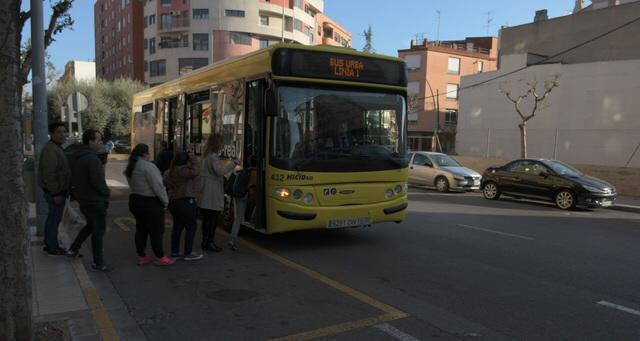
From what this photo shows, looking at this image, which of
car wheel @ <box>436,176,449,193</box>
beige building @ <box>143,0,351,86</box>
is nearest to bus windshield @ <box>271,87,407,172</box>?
car wheel @ <box>436,176,449,193</box>

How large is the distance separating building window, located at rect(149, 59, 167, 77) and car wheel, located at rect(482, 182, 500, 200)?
5526 cm

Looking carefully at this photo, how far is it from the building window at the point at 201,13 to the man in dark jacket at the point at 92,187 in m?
60.1

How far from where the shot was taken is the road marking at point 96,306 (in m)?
4.32

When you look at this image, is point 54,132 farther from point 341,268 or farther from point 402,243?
point 402,243

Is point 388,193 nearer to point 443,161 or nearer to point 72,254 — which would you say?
point 72,254

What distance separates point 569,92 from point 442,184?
15.2 metres

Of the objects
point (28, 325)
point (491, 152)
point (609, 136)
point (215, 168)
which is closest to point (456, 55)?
point (491, 152)

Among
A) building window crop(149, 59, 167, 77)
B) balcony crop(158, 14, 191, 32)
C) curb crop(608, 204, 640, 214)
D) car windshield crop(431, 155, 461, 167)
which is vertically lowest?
curb crop(608, 204, 640, 214)

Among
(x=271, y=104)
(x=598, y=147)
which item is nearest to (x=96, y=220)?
(x=271, y=104)

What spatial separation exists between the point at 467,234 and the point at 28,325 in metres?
7.64

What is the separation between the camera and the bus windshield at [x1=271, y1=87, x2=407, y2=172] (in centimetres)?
725

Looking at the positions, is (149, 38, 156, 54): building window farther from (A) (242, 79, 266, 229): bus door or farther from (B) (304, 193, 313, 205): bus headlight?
(B) (304, 193, 313, 205): bus headlight

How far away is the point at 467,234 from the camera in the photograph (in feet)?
31.2

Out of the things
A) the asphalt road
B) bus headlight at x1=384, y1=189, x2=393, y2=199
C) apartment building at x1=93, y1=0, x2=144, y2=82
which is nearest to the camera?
the asphalt road
